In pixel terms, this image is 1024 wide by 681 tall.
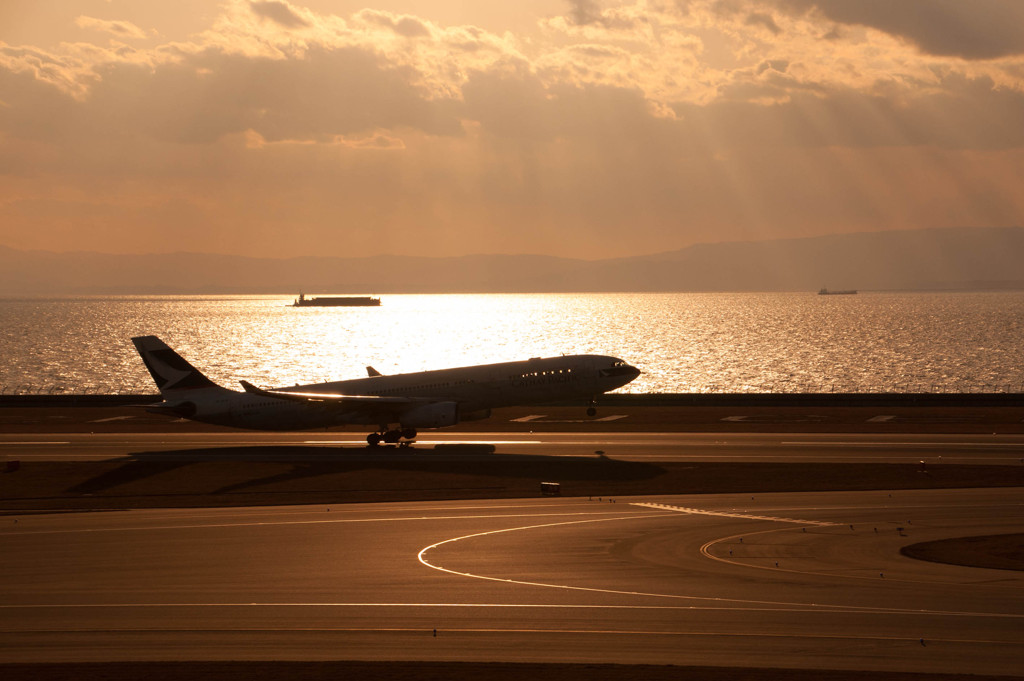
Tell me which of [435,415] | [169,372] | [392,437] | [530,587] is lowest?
[530,587]

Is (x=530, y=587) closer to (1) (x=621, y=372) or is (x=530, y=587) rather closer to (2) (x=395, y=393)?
(2) (x=395, y=393)

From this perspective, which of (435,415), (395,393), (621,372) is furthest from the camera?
(621,372)

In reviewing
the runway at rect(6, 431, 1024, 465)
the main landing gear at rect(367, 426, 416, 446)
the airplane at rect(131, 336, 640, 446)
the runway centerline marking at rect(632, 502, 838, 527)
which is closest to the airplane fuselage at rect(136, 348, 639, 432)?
the airplane at rect(131, 336, 640, 446)

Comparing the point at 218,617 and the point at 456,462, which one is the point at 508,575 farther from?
the point at 456,462

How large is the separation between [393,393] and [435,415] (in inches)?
202

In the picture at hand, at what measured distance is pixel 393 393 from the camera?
7312cm

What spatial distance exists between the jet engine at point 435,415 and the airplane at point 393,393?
257mm

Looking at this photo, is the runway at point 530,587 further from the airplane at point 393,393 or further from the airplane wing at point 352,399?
the airplane at point 393,393

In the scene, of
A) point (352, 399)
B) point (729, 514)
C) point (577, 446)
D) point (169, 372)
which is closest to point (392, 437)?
point (352, 399)

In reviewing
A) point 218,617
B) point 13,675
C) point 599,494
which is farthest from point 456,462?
point 13,675

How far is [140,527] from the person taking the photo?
4509 cm

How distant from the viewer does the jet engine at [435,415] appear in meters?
69.4

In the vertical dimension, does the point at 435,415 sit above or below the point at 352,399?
below

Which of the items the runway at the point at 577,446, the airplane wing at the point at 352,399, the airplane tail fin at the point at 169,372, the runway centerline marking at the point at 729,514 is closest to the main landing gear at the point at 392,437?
the runway at the point at 577,446
